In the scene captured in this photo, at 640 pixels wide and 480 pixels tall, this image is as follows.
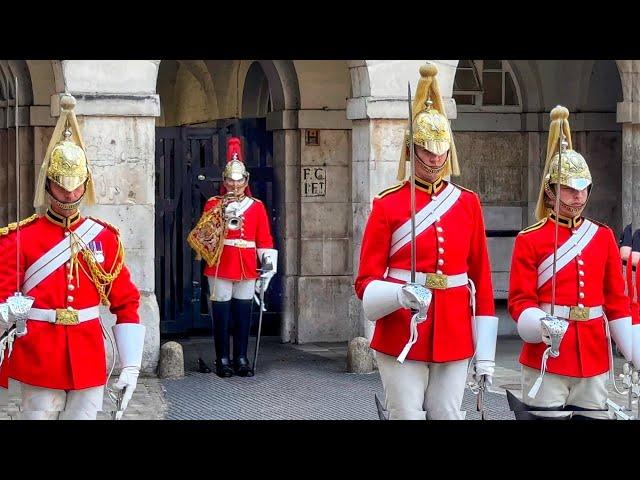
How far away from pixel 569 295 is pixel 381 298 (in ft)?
3.90

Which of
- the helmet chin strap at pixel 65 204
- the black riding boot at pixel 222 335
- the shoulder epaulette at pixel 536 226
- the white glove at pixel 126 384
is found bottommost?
the black riding boot at pixel 222 335

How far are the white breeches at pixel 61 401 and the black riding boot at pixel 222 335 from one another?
6.11 metres

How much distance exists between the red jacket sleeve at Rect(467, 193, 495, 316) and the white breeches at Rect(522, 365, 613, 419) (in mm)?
503

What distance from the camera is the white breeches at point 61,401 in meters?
7.08

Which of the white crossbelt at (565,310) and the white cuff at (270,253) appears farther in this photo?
the white cuff at (270,253)

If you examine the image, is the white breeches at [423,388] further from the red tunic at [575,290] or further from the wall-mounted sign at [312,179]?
the wall-mounted sign at [312,179]

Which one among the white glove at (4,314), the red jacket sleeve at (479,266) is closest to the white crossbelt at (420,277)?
the red jacket sleeve at (479,266)

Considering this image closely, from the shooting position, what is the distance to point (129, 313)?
23.9 feet

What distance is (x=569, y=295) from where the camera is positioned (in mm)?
7824

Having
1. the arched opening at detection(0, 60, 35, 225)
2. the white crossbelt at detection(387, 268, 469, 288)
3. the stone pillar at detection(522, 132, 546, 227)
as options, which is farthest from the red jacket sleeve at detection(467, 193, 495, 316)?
the stone pillar at detection(522, 132, 546, 227)

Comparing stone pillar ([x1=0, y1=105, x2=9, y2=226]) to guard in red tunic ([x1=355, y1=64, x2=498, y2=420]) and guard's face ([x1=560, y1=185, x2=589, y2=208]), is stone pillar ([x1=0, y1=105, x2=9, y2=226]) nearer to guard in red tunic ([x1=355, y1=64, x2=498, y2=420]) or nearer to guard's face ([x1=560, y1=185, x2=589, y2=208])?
guard's face ([x1=560, y1=185, x2=589, y2=208])

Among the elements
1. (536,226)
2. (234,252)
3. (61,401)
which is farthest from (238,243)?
(61,401)

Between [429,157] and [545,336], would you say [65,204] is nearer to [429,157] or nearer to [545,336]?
[429,157]
